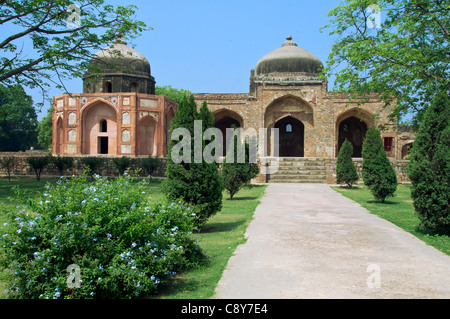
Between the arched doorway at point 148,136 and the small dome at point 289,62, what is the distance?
7503 millimetres

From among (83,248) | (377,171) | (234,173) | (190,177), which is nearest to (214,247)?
(190,177)

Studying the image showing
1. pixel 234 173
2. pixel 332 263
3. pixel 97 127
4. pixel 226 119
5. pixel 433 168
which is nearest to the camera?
pixel 332 263

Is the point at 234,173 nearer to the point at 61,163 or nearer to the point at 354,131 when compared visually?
the point at 61,163

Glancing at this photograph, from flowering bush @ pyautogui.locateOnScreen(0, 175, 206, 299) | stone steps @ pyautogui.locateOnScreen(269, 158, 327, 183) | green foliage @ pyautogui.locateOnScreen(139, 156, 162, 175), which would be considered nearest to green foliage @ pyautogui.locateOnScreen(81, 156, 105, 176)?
green foliage @ pyautogui.locateOnScreen(139, 156, 162, 175)

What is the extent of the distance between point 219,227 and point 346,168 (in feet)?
28.6

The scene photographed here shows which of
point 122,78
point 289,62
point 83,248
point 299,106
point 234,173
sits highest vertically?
point 289,62

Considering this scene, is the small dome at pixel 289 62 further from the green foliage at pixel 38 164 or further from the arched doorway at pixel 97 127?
the green foliage at pixel 38 164

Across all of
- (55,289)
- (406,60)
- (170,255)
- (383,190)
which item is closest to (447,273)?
(170,255)

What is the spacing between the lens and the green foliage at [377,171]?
9.62 meters

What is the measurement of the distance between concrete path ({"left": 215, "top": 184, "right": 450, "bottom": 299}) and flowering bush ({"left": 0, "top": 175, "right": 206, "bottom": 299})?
0.64m

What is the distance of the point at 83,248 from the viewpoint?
2.99m

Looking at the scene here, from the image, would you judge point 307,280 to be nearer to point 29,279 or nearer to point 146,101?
point 29,279

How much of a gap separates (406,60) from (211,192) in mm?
6585

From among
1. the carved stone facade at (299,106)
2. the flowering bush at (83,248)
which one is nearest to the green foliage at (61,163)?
the carved stone facade at (299,106)
